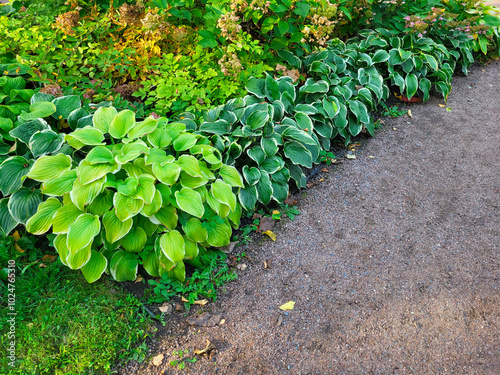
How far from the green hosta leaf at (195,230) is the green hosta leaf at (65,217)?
606 millimetres

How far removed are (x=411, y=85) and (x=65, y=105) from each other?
10.9ft

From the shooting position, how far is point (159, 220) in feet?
7.09

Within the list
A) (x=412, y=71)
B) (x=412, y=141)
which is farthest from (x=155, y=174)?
(x=412, y=71)

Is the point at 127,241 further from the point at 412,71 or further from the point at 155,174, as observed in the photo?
the point at 412,71

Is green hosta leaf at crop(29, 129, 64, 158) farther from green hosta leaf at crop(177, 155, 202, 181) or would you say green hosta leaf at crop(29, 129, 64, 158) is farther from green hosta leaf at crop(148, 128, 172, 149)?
green hosta leaf at crop(177, 155, 202, 181)

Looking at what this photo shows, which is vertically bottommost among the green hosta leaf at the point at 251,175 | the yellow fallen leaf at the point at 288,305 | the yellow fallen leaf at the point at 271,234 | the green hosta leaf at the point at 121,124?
the yellow fallen leaf at the point at 288,305

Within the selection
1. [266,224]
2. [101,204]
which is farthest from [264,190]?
[101,204]

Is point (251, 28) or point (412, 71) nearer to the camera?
point (251, 28)

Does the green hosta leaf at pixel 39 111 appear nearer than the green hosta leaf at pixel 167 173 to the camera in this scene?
No

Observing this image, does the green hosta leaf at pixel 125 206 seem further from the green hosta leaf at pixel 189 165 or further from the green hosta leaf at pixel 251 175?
the green hosta leaf at pixel 251 175

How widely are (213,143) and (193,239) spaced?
818 millimetres

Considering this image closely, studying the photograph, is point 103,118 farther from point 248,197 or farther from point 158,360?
point 158,360

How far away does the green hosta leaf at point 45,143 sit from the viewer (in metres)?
2.24

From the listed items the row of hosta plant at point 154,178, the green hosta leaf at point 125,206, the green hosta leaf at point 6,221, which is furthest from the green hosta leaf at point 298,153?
the green hosta leaf at point 6,221
